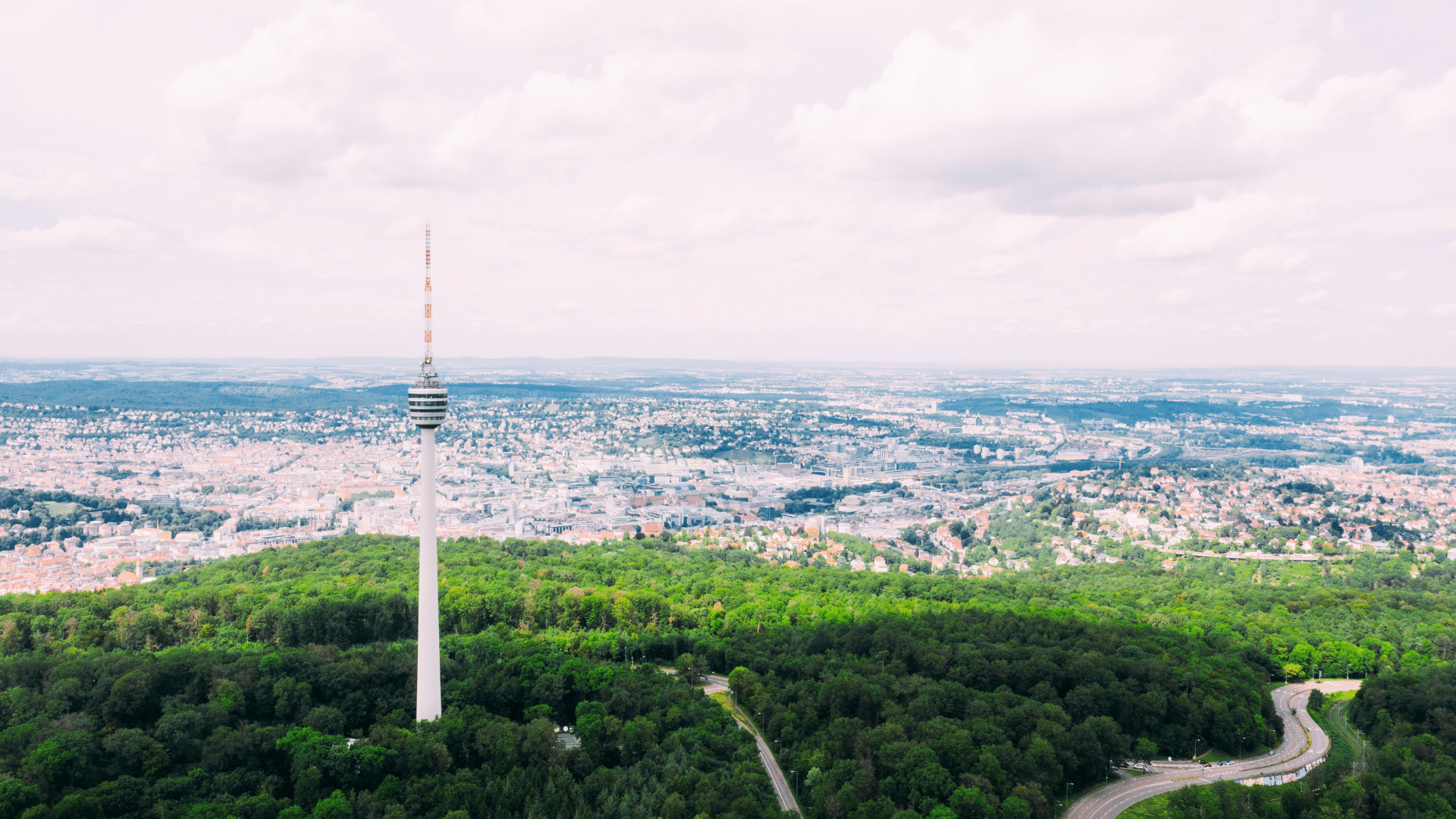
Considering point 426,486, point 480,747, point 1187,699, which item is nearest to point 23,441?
point 426,486

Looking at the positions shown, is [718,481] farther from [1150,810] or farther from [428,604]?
[1150,810]

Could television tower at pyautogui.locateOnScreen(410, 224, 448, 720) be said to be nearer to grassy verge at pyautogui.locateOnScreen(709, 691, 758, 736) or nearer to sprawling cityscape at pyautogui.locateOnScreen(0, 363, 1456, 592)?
grassy verge at pyautogui.locateOnScreen(709, 691, 758, 736)

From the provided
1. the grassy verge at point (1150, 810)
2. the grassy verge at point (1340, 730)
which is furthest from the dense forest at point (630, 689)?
the grassy verge at point (1150, 810)

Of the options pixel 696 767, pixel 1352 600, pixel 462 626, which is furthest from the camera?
pixel 1352 600

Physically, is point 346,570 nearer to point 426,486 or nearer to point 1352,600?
point 426,486

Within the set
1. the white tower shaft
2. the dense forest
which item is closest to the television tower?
the white tower shaft

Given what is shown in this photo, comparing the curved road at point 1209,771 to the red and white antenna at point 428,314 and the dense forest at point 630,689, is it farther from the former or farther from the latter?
the red and white antenna at point 428,314

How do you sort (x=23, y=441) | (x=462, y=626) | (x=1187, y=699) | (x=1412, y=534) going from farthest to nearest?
(x=23, y=441)
(x=1412, y=534)
(x=462, y=626)
(x=1187, y=699)
